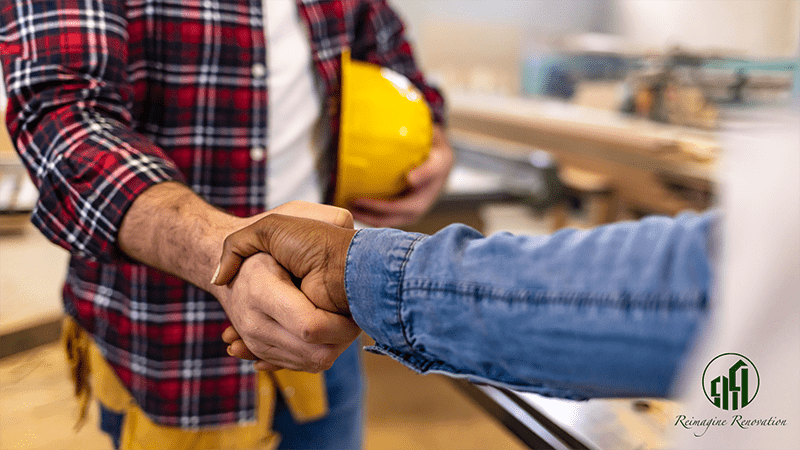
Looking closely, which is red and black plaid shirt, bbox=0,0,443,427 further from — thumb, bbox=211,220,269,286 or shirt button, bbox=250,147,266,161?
thumb, bbox=211,220,269,286

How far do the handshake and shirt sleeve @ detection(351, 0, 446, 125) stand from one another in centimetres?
53

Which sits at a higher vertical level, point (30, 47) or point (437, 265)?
point (30, 47)

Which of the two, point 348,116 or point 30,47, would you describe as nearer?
point 30,47

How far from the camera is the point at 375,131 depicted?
32.8 inches

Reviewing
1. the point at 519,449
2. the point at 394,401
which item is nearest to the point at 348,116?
the point at 519,449

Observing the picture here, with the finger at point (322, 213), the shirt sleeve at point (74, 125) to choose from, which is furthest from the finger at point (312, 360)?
the shirt sleeve at point (74, 125)

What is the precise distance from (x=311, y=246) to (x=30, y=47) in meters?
0.41

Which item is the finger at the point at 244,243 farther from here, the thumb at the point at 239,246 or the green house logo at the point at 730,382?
the green house logo at the point at 730,382

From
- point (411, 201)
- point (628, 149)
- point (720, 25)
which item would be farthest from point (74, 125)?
point (720, 25)

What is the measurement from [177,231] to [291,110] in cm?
33

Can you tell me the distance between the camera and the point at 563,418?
0.80 meters

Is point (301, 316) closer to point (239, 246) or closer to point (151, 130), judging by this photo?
point (239, 246)

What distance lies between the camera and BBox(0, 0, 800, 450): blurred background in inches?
34.4

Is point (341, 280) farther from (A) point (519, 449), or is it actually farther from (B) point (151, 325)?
(A) point (519, 449)
